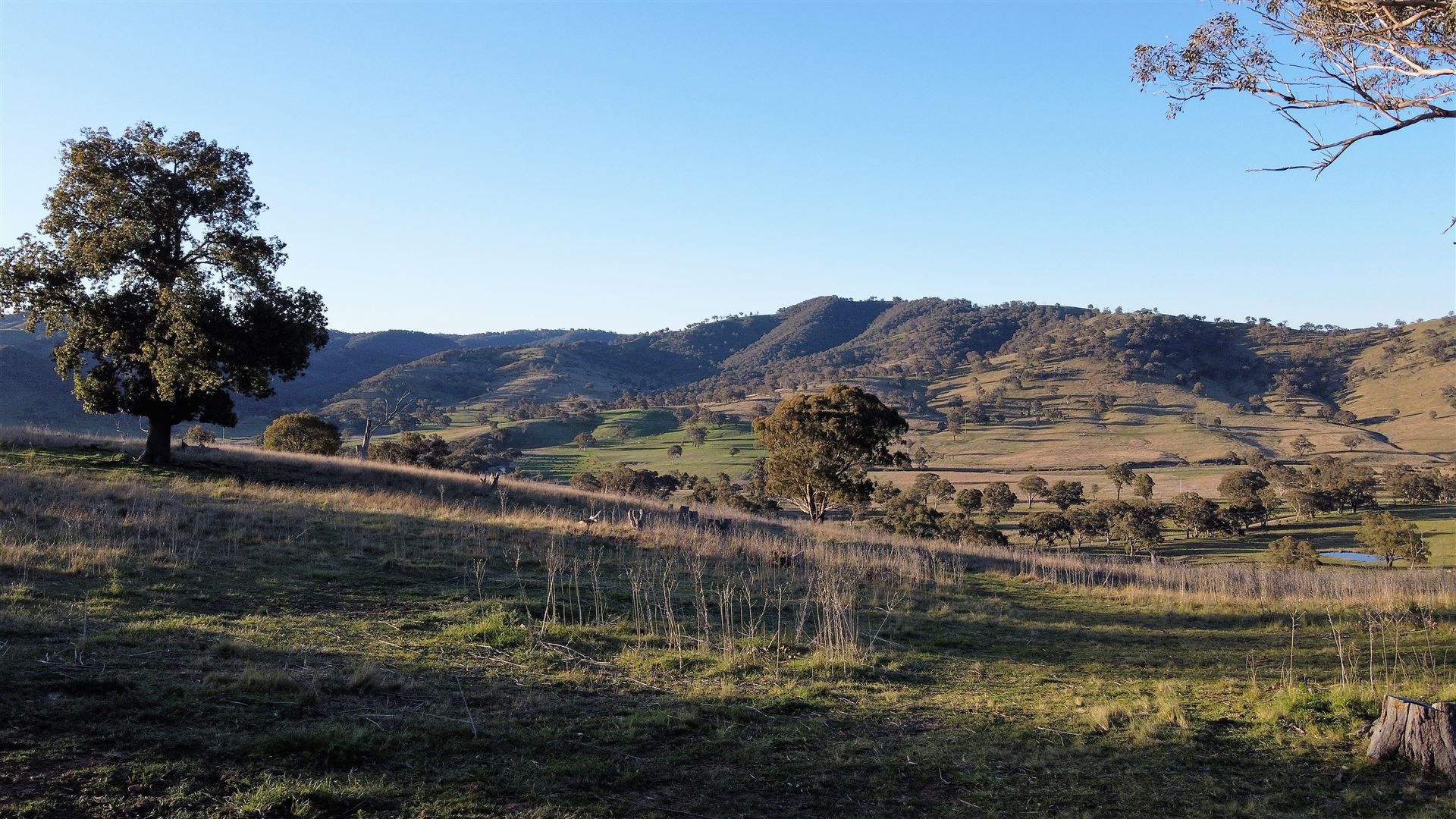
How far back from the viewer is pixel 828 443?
34625 mm

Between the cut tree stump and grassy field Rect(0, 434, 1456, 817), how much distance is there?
20 cm

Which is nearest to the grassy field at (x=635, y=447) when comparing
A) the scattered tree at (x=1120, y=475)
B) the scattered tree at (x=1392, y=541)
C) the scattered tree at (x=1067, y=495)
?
the scattered tree at (x=1067, y=495)

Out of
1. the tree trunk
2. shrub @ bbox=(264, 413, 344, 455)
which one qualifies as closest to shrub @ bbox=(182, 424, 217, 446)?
shrub @ bbox=(264, 413, 344, 455)

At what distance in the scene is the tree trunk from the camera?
77.9 feet

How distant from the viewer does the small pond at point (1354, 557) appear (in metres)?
51.0

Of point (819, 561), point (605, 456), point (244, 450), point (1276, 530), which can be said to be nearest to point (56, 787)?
point (819, 561)

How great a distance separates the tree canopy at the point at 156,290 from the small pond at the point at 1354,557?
55.1 m

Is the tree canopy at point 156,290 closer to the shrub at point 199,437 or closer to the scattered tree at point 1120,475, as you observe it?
the shrub at point 199,437

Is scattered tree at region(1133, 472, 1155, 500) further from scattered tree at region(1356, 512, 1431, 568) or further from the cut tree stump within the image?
the cut tree stump

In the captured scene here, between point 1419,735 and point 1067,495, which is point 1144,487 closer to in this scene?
point 1067,495

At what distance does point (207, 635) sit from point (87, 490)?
35.6 ft

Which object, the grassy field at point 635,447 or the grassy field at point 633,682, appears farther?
the grassy field at point 635,447

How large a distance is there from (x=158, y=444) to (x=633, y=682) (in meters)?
21.8

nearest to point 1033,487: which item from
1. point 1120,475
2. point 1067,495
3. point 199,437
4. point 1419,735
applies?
point 1067,495
